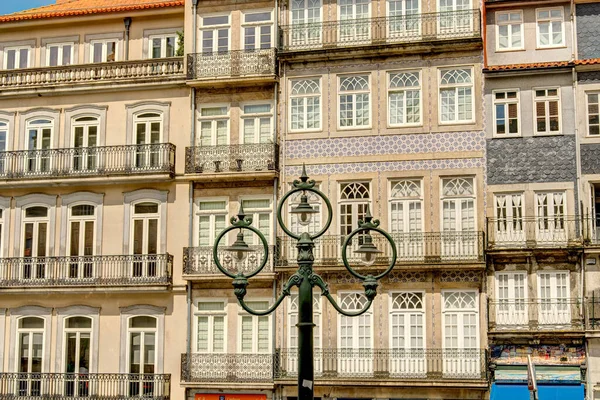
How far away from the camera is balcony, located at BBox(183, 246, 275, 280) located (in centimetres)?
3069

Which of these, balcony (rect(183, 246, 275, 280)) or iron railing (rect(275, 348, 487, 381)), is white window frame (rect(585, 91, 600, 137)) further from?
balcony (rect(183, 246, 275, 280))

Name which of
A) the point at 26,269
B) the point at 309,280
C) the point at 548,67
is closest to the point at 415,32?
the point at 548,67

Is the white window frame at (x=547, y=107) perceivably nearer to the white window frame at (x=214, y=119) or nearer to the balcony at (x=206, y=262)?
the balcony at (x=206, y=262)

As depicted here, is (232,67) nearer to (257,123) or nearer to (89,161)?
(257,123)

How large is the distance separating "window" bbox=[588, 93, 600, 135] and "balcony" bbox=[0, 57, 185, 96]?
11806 millimetres

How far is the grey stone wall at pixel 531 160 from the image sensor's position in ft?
98.6

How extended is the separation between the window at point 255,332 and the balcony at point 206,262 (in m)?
1.10

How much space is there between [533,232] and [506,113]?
349 centimetres

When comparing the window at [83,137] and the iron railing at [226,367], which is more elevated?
A: the window at [83,137]

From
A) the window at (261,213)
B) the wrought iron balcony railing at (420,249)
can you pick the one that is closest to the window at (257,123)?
the window at (261,213)

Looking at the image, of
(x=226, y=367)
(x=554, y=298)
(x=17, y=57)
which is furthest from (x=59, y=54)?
(x=554, y=298)

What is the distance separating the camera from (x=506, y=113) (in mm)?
30609

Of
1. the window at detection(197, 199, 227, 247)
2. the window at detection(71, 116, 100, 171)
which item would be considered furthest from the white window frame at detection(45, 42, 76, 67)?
the window at detection(197, 199, 227, 247)

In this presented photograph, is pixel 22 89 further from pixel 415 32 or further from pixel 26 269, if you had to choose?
pixel 415 32
